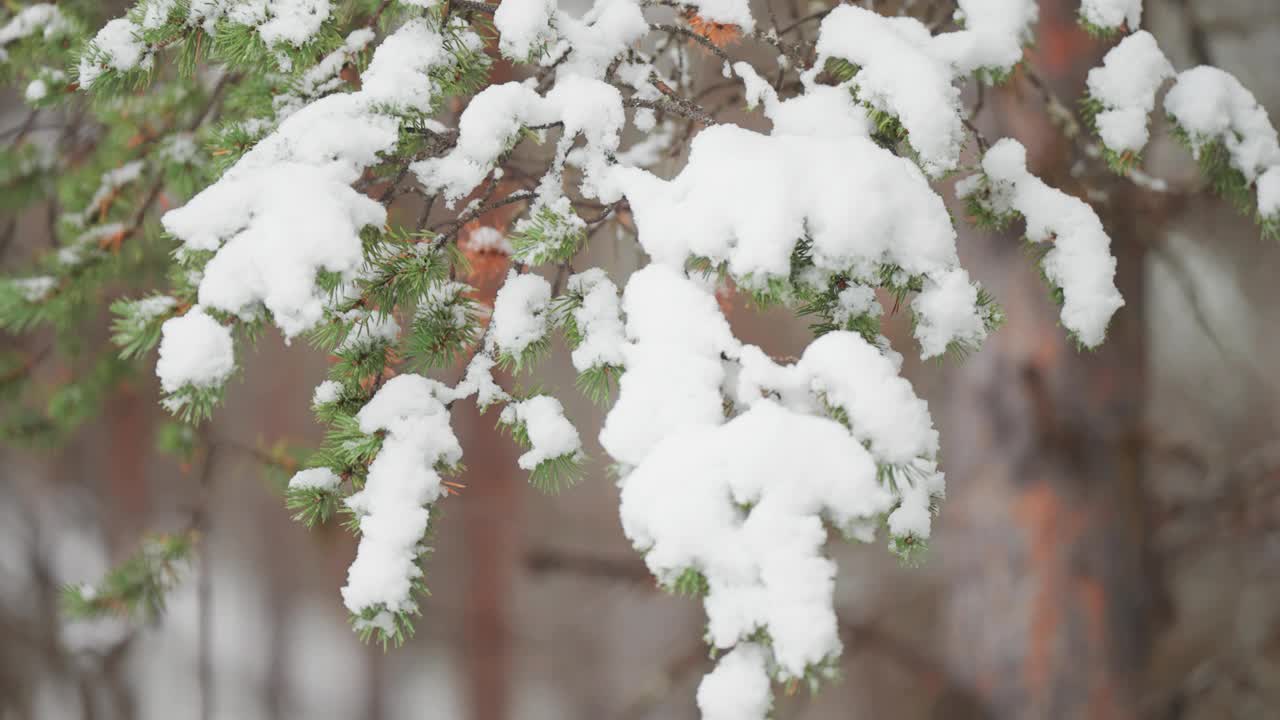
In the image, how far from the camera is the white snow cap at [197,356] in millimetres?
1095

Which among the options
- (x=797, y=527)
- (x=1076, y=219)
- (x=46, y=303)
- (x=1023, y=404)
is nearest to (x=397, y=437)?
(x=797, y=527)

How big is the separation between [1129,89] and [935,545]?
405cm

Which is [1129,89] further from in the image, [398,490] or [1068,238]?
[398,490]

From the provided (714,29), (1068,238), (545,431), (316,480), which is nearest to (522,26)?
(714,29)

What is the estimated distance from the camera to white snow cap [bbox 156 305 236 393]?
109cm

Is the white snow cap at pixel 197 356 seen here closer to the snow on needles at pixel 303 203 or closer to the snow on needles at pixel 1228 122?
the snow on needles at pixel 303 203

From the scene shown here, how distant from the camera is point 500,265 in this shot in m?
1.81

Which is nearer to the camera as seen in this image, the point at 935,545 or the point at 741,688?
the point at 741,688

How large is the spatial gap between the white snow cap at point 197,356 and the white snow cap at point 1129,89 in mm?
1321

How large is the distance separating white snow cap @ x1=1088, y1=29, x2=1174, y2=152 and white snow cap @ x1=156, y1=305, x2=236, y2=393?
132 cm

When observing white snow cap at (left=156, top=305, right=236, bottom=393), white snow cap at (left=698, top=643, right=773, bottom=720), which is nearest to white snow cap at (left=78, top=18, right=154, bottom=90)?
white snow cap at (left=156, top=305, right=236, bottom=393)

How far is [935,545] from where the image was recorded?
17.0 feet

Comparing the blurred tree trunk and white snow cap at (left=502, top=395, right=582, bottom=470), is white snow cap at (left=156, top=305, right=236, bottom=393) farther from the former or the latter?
the blurred tree trunk

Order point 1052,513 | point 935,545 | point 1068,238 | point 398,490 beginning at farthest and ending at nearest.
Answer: point 935,545 → point 1052,513 → point 1068,238 → point 398,490
